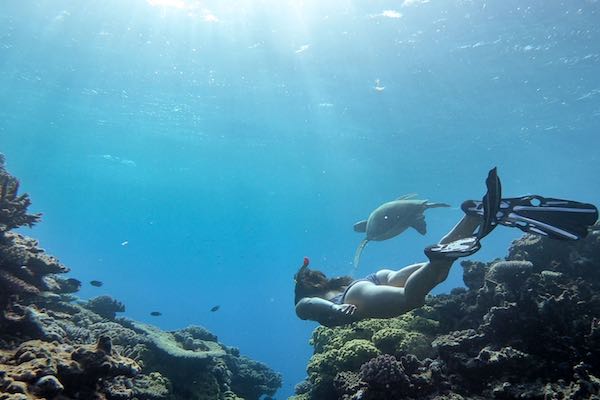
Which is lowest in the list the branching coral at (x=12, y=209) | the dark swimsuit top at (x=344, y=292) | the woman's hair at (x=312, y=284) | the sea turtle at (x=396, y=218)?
the dark swimsuit top at (x=344, y=292)

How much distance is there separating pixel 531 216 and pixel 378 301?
Answer: 2576mm

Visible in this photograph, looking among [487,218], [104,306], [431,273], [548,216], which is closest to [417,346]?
[431,273]

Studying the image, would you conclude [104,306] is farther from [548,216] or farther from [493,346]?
[548,216]

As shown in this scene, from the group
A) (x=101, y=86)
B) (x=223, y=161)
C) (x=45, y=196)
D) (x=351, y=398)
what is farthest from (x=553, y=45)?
(x=45, y=196)

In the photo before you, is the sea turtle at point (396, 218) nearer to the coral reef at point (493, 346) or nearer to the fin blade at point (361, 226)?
the fin blade at point (361, 226)

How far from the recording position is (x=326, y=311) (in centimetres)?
650

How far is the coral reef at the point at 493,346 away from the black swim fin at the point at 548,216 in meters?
1.03

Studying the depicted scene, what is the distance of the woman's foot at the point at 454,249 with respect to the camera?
4.84m

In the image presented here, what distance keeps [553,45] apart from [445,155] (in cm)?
1960

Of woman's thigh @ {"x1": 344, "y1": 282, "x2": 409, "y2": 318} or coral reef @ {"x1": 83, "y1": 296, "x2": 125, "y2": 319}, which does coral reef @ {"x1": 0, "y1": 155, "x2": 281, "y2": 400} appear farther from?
woman's thigh @ {"x1": 344, "y1": 282, "x2": 409, "y2": 318}

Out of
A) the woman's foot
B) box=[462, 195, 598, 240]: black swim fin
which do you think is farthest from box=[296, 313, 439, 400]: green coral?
box=[462, 195, 598, 240]: black swim fin

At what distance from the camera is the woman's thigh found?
598 centimetres

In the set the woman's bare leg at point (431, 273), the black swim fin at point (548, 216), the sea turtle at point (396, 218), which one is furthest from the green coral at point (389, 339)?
the sea turtle at point (396, 218)

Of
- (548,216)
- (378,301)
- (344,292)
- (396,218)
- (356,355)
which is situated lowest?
(356,355)
